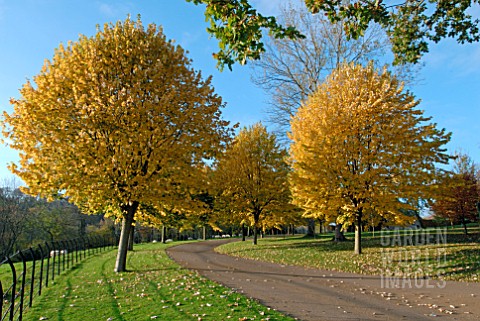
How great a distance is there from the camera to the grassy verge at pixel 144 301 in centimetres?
674

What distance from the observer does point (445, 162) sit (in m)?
13.8

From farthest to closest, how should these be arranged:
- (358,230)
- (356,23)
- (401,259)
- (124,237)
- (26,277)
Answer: (358,230), (26,277), (124,237), (401,259), (356,23)

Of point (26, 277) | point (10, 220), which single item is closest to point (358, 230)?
point (26, 277)

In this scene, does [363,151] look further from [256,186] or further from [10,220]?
[10,220]

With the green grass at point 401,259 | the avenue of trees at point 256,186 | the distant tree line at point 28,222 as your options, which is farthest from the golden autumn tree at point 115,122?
the distant tree line at point 28,222

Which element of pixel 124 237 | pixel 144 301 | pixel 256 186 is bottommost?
pixel 144 301

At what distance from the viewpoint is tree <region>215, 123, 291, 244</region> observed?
24312 mm

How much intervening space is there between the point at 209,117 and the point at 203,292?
23.1ft

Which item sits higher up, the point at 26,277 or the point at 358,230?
the point at 358,230

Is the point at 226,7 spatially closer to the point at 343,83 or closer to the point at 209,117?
the point at 209,117

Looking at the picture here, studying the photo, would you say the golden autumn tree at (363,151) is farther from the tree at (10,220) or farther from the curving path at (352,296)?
the tree at (10,220)

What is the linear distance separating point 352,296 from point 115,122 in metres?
9.51

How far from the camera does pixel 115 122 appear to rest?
38.7 ft

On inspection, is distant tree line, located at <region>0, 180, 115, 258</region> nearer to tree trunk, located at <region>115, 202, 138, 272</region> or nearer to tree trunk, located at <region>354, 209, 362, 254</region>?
tree trunk, located at <region>115, 202, 138, 272</region>
